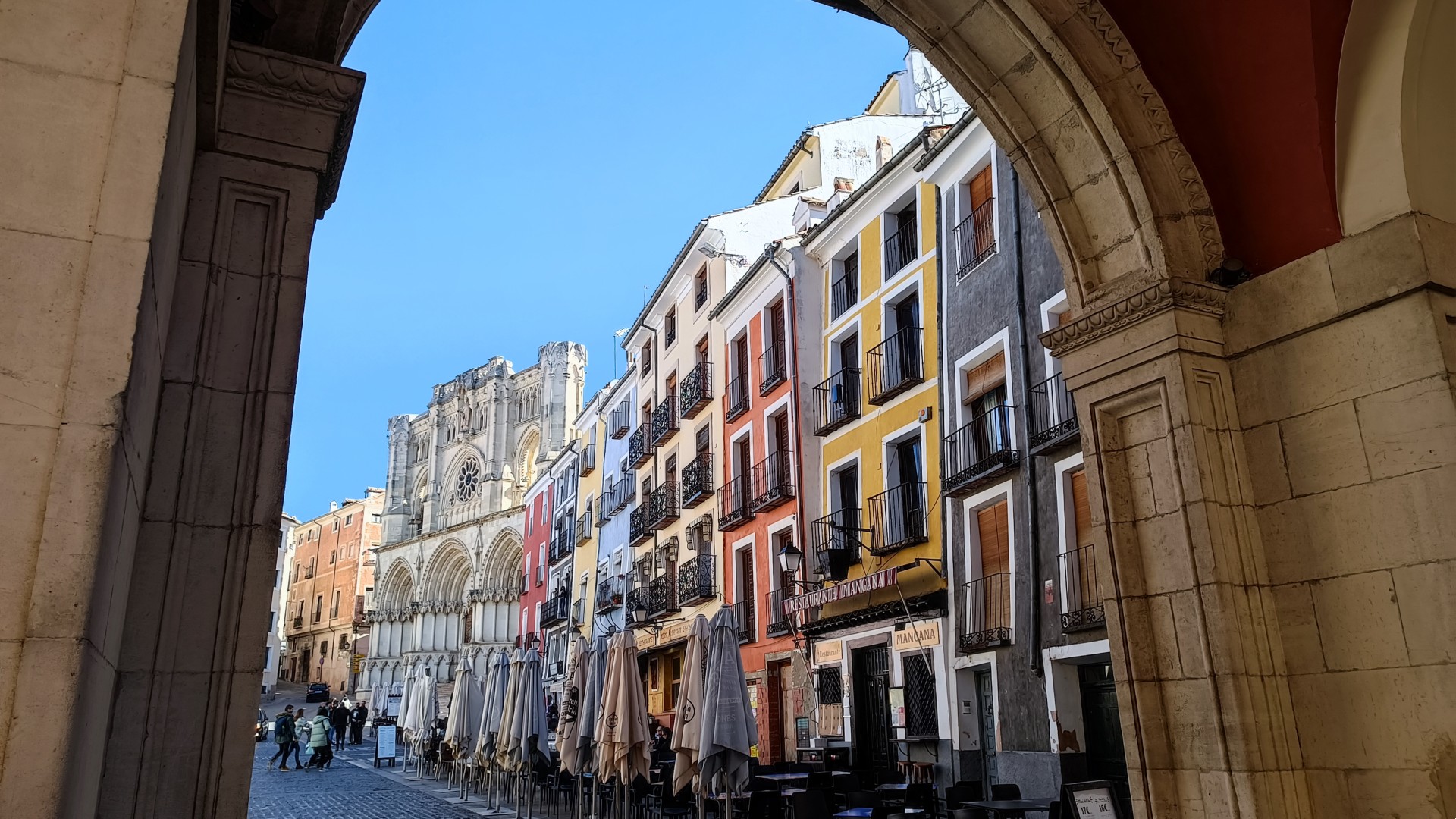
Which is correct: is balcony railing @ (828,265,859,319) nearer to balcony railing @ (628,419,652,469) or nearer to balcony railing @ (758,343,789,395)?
balcony railing @ (758,343,789,395)

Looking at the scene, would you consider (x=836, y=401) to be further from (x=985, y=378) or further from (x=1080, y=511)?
(x=1080, y=511)

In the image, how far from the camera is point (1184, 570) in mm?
4754

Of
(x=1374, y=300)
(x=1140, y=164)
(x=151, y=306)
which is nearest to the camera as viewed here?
(x=151, y=306)

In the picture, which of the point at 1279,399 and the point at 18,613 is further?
the point at 1279,399

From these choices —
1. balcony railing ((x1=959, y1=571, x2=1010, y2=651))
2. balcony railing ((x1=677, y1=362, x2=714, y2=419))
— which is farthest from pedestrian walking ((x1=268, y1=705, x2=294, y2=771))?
balcony railing ((x1=959, y1=571, x2=1010, y2=651))

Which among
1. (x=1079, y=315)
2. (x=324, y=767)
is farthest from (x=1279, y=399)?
(x=324, y=767)

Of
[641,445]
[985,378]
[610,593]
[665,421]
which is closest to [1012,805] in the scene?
[985,378]

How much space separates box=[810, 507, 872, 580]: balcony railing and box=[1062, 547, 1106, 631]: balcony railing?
14.9ft

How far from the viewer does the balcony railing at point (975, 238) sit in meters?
14.3

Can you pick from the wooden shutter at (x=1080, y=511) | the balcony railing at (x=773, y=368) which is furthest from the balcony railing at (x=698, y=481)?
the wooden shutter at (x=1080, y=511)

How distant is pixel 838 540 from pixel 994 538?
3.59m

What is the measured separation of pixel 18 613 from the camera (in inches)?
78.7

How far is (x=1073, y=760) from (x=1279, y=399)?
7726 millimetres

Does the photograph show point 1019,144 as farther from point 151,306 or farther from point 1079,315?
point 151,306
